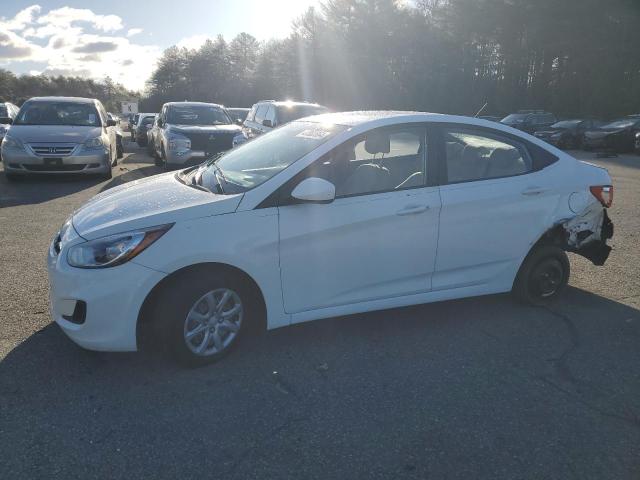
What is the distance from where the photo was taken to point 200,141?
39.1ft

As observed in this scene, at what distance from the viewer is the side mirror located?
11.1 ft

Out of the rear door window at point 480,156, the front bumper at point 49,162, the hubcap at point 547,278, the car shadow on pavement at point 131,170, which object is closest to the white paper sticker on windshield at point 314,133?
the rear door window at point 480,156

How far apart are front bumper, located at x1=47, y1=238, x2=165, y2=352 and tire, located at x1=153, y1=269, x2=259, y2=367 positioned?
0.15 metres

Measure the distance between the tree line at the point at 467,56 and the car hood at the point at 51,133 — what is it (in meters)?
37.1

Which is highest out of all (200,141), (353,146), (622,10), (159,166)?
(622,10)

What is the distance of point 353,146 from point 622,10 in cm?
Result: 4080

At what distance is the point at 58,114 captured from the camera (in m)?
11.2

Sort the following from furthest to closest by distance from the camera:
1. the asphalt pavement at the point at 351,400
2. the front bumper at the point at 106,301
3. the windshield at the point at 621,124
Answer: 1. the windshield at the point at 621,124
2. the front bumper at the point at 106,301
3. the asphalt pavement at the point at 351,400

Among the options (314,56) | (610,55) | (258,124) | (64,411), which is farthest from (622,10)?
(64,411)

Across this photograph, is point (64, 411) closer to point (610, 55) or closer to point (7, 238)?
point (7, 238)

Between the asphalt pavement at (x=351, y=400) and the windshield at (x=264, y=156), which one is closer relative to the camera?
the asphalt pavement at (x=351, y=400)

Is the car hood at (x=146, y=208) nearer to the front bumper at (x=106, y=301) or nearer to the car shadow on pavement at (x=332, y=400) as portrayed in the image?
the front bumper at (x=106, y=301)

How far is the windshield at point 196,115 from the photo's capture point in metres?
13.1

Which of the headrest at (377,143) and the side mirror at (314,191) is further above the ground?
the headrest at (377,143)
